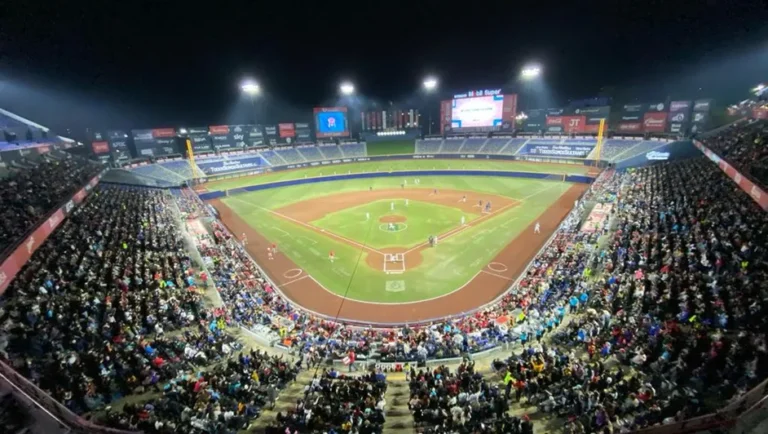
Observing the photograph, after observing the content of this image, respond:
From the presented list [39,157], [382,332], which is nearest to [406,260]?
[382,332]

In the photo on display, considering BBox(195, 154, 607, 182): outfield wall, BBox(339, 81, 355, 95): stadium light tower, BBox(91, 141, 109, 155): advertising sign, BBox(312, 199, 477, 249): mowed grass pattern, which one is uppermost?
BBox(339, 81, 355, 95): stadium light tower

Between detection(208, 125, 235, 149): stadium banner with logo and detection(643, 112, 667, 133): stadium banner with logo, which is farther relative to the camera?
detection(208, 125, 235, 149): stadium banner with logo

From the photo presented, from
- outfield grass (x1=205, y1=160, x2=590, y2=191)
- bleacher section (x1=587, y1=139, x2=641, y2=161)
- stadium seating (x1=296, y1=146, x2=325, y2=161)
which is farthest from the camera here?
stadium seating (x1=296, y1=146, x2=325, y2=161)

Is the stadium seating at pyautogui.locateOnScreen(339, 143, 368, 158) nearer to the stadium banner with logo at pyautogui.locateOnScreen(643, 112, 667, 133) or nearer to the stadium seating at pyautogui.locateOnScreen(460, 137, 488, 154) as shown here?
the stadium seating at pyautogui.locateOnScreen(460, 137, 488, 154)

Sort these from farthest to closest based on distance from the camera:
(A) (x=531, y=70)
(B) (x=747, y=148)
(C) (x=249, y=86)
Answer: (C) (x=249, y=86), (A) (x=531, y=70), (B) (x=747, y=148)

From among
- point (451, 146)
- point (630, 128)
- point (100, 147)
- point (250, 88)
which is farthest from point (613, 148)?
point (100, 147)

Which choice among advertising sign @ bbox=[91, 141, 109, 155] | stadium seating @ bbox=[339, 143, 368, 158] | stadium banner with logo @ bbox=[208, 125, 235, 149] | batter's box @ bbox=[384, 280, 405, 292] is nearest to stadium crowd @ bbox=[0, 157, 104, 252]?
batter's box @ bbox=[384, 280, 405, 292]

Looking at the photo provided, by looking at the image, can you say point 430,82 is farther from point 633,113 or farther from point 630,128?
point 630,128

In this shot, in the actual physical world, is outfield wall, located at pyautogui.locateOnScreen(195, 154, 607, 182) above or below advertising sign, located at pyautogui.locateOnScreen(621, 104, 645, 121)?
below
